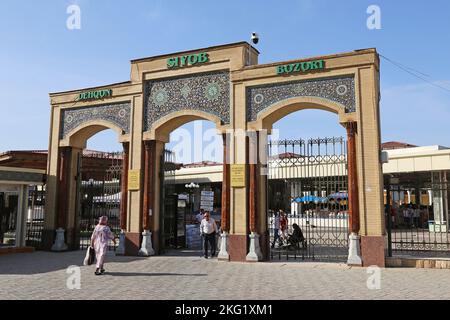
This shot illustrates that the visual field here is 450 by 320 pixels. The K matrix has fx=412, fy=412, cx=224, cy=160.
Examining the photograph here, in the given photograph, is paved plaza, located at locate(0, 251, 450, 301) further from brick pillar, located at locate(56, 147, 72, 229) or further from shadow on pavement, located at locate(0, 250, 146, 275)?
brick pillar, located at locate(56, 147, 72, 229)

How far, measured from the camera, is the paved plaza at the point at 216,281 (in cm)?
752

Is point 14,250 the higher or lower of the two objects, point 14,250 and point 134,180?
the lower

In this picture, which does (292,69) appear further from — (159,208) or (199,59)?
(159,208)

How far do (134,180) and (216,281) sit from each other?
5.73 metres

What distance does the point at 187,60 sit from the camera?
1322 centimetres

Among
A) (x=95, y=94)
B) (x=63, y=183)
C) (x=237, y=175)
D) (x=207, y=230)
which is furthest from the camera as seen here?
(x=63, y=183)

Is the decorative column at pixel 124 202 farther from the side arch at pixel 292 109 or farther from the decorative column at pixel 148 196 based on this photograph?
the side arch at pixel 292 109

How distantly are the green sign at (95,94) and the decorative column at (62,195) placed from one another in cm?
199

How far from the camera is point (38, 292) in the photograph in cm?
784

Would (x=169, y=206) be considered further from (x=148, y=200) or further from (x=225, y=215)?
(x=225, y=215)

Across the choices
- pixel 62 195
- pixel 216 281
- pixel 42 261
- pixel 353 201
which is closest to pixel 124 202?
pixel 62 195

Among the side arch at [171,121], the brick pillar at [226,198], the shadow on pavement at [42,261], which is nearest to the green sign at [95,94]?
the side arch at [171,121]
